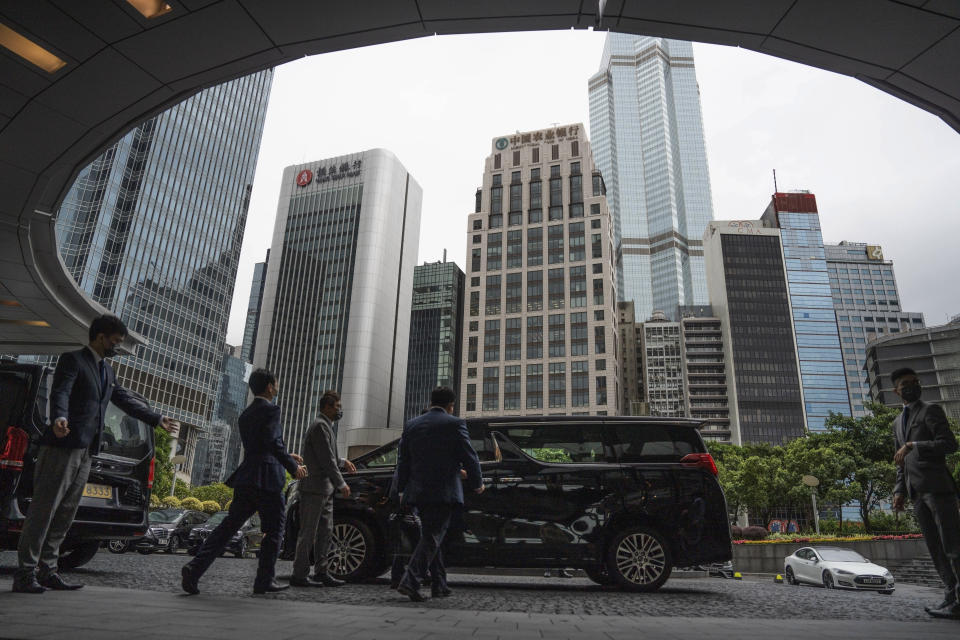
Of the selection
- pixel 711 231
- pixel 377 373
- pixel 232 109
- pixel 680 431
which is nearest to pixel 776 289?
pixel 711 231

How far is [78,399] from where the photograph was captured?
4.42m

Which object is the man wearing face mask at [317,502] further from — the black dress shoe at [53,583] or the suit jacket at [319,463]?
the black dress shoe at [53,583]

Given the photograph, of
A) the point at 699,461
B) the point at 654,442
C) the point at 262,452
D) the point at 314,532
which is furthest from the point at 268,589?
the point at 699,461

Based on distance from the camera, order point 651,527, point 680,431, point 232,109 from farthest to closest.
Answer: point 232,109 → point 680,431 → point 651,527

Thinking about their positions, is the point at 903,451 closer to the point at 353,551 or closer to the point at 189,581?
the point at 353,551

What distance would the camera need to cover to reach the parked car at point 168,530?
1541 cm

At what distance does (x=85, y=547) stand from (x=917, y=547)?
952 inches

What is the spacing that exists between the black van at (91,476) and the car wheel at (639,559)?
5.16m

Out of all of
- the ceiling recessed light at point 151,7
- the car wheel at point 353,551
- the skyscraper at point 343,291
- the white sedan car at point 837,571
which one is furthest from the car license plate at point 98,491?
the skyscraper at point 343,291

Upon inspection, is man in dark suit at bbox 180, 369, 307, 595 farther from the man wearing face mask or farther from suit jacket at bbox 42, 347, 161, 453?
suit jacket at bbox 42, 347, 161, 453

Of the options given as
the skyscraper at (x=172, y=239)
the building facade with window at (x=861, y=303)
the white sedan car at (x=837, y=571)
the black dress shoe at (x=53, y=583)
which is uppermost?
the building facade with window at (x=861, y=303)

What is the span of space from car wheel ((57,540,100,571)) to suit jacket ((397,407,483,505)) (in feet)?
13.5

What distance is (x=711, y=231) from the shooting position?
13812cm

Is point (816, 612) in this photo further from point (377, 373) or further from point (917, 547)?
point (377, 373)
